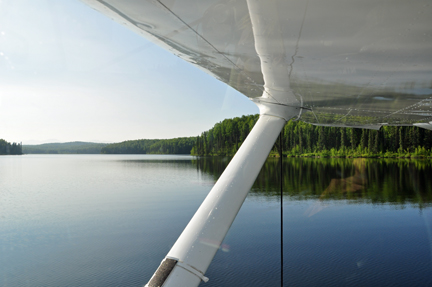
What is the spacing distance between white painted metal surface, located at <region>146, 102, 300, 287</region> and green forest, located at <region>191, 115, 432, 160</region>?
2818 centimetres

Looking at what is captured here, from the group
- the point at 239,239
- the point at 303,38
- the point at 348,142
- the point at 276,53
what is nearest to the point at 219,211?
the point at 276,53

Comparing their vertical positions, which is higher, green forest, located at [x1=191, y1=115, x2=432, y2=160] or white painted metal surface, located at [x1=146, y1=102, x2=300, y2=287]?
green forest, located at [x1=191, y1=115, x2=432, y2=160]

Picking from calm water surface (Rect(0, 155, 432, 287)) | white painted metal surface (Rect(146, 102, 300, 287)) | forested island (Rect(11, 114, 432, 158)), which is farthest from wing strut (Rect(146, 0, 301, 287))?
forested island (Rect(11, 114, 432, 158))

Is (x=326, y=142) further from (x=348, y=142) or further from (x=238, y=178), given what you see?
(x=238, y=178)

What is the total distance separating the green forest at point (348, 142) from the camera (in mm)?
36925

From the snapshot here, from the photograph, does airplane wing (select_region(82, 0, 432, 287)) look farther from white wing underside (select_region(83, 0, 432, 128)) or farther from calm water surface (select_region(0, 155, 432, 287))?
calm water surface (select_region(0, 155, 432, 287))

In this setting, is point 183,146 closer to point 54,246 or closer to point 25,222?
point 25,222

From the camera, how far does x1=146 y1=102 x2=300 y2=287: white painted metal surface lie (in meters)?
1.89

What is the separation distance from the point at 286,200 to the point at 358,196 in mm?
8197

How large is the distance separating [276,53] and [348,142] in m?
58.2

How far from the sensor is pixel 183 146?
1688 inches

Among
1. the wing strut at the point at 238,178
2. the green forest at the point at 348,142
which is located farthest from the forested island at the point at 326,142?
the wing strut at the point at 238,178

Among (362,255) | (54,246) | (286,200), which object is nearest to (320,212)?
(286,200)

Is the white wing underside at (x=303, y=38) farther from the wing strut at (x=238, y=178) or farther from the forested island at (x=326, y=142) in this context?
the forested island at (x=326, y=142)
